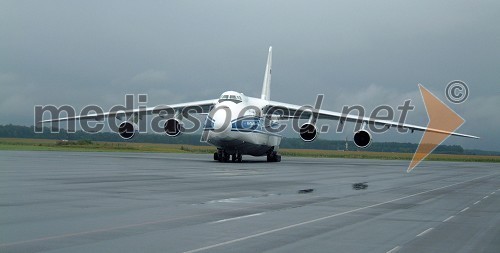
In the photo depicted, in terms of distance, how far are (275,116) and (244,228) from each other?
3336 cm

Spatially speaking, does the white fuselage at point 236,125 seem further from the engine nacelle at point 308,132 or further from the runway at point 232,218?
the runway at point 232,218

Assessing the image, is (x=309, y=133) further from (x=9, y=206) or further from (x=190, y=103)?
(x=9, y=206)

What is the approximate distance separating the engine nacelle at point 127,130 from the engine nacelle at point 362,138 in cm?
1435

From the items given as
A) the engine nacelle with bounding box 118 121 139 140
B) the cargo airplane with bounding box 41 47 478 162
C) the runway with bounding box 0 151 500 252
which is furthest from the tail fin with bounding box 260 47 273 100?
the runway with bounding box 0 151 500 252

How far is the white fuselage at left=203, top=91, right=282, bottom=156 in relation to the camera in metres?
36.8

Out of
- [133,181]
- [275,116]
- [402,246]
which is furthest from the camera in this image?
[275,116]

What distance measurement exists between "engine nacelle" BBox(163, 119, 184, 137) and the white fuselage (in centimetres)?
336

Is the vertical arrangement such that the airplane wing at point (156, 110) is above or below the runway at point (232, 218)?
above

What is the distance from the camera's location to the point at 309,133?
42.2m

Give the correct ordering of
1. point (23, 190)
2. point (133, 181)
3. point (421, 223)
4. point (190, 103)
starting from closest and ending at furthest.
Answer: point (421, 223) < point (23, 190) < point (133, 181) < point (190, 103)

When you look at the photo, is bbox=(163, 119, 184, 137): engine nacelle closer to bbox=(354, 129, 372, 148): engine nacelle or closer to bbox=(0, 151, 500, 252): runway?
bbox=(354, 129, 372, 148): engine nacelle

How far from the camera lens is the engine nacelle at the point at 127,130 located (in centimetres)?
4059

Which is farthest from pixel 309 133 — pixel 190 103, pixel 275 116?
pixel 190 103

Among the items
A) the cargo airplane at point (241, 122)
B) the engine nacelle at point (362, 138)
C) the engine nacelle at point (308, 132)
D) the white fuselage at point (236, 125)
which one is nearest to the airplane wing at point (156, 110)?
the cargo airplane at point (241, 122)
